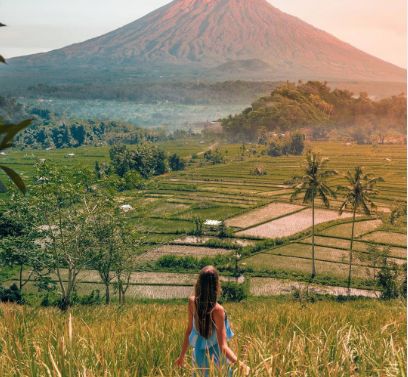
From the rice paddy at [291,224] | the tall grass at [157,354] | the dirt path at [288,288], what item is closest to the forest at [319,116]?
the rice paddy at [291,224]

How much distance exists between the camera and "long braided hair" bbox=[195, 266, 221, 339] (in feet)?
7.46

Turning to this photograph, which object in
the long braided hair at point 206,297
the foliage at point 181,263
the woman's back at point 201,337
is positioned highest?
the long braided hair at point 206,297

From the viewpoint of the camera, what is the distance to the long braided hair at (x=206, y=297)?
2273 mm

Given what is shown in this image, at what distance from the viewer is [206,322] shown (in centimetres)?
232

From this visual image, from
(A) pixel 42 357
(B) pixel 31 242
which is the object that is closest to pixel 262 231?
(B) pixel 31 242

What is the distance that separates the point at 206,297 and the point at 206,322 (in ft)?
0.34

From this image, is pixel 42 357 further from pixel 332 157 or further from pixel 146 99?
pixel 146 99

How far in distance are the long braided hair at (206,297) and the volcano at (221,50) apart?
38.4 metres

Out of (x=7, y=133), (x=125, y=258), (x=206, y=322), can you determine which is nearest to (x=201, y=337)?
(x=206, y=322)

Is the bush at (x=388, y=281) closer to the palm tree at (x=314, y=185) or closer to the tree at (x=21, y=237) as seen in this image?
the palm tree at (x=314, y=185)

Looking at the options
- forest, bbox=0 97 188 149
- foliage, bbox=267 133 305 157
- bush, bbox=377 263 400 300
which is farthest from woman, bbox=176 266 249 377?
foliage, bbox=267 133 305 157

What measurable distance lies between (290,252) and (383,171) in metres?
8.36

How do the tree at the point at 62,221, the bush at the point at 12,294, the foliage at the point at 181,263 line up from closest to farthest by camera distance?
the bush at the point at 12,294 < the tree at the point at 62,221 < the foliage at the point at 181,263

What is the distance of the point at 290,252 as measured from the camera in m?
20.9
